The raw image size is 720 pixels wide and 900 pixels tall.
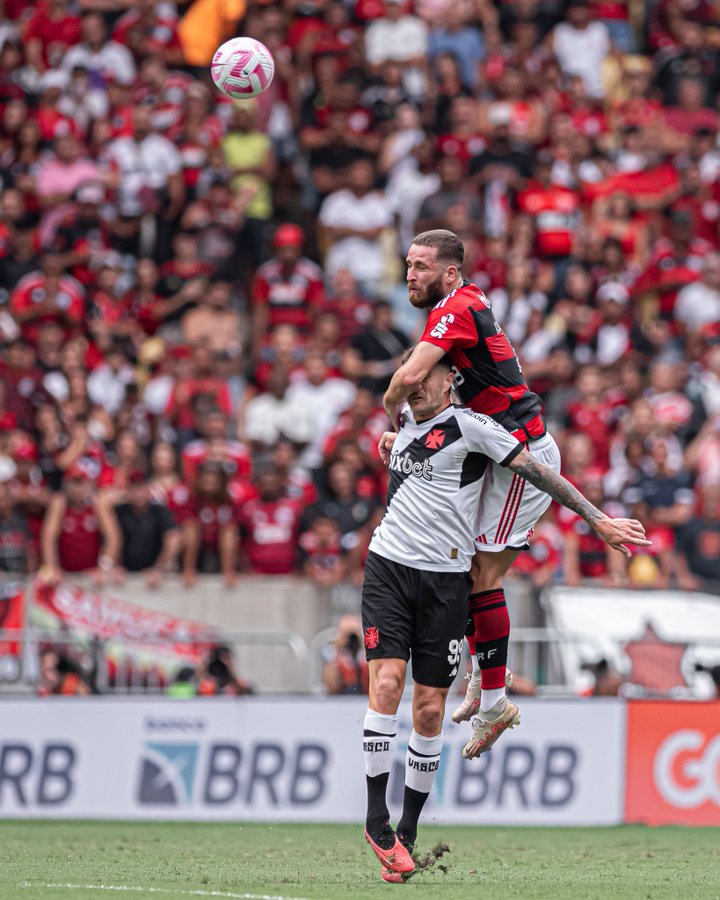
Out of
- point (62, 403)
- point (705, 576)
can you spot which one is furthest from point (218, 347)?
point (705, 576)

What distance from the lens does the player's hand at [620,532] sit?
9562 millimetres

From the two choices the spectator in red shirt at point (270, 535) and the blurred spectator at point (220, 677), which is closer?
the blurred spectator at point (220, 677)

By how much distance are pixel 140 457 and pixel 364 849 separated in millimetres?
7156

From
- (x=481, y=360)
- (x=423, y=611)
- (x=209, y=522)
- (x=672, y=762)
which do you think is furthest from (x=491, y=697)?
(x=209, y=522)

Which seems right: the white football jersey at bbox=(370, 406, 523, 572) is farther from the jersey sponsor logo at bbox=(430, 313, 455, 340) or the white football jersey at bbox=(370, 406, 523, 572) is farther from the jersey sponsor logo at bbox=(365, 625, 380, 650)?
the jersey sponsor logo at bbox=(430, 313, 455, 340)

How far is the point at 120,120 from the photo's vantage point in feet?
72.9

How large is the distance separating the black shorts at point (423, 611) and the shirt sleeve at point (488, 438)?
2.43ft

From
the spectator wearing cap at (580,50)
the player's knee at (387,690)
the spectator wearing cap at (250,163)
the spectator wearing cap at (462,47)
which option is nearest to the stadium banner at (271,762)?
the player's knee at (387,690)

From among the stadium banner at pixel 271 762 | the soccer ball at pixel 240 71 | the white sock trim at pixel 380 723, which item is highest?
the soccer ball at pixel 240 71

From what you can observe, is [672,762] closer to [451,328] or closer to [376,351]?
[376,351]

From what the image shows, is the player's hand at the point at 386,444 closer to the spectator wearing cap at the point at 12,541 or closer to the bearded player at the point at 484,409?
the bearded player at the point at 484,409

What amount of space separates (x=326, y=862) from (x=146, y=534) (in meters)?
6.99

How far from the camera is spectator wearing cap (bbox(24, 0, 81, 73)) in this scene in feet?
75.5

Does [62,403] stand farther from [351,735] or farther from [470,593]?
[470,593]
